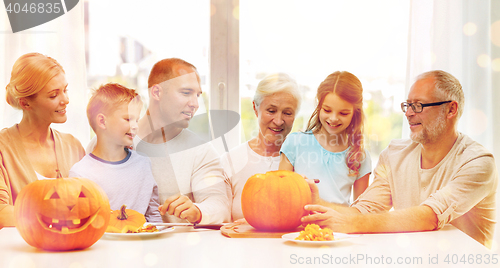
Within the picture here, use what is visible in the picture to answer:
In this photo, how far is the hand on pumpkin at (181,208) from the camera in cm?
135

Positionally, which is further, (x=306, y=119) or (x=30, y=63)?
(x=306, y=119)

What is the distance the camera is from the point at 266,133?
1645 millimetres

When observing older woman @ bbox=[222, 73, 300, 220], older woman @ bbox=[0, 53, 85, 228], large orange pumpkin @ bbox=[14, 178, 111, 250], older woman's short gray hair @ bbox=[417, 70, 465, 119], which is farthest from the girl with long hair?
older woman @ bbox=[0, 53, 85, 228]

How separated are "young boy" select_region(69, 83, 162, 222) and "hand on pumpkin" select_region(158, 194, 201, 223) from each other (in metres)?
0.21

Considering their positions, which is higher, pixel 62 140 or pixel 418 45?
pixel 418 45

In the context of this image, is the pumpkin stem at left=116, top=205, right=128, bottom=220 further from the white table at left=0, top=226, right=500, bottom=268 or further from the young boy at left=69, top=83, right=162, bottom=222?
the young boy at left=69, top=83, right=162, bottom=222

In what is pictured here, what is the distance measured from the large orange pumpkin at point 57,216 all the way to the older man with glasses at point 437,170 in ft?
2.34

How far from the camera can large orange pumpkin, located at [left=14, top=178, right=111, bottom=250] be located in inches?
40.8

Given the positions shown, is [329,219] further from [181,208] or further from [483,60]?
[483,60]

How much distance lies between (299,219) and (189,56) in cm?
95

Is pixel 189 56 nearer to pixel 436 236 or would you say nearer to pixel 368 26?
pixel 368 26

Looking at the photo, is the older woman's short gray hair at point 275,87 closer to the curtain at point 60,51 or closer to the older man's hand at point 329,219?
the older man's hand at point 329,219

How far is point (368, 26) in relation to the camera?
70.5 inches

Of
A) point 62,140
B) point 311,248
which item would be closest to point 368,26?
point 311,248
